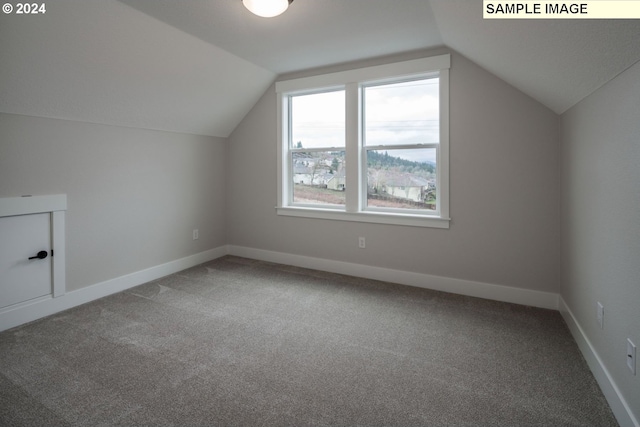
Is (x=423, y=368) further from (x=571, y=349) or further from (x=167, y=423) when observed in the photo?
(x=167, y=423)

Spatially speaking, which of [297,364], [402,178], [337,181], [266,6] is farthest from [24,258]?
[402,178]

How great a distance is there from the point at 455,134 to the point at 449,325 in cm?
180

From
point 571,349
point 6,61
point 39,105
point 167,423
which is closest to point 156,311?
point 167,423

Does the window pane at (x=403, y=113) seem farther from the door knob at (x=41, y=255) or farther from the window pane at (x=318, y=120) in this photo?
the door knob at (x=41, y=255)

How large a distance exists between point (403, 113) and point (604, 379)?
275cm

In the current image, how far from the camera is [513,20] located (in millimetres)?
1837

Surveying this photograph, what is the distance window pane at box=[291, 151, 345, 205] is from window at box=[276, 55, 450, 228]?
1 centimetres

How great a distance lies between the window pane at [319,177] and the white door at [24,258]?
261cm

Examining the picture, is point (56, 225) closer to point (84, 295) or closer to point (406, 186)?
point (84, 295)

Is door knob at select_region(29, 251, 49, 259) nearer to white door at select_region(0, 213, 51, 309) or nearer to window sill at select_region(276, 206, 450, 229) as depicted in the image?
white door at select_region(0, 213, 51, 309)

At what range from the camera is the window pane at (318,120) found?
405 centimetres

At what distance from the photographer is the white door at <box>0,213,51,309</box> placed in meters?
2.64

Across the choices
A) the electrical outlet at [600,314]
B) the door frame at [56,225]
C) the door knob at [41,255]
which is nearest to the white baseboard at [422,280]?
the electrical outlet at [600,314]

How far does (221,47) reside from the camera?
10.9 ft
